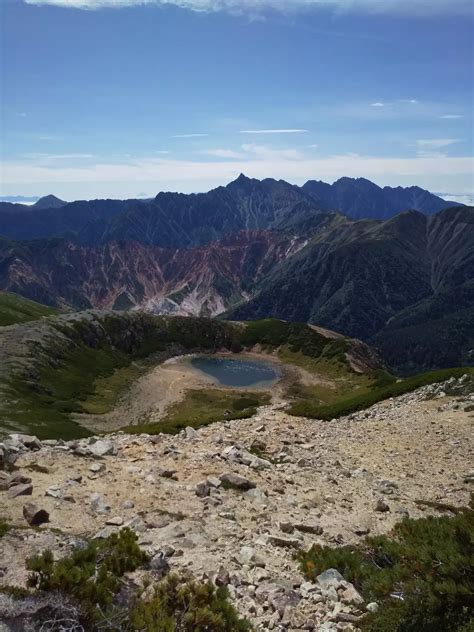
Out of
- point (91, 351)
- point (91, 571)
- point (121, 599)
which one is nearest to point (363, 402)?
point (121, 599)

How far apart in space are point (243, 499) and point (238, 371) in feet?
436

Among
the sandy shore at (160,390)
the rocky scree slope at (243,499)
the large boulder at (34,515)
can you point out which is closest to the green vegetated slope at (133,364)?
the sandy shore at (160,390)

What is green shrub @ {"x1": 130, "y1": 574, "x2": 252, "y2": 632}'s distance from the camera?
30.7 ft

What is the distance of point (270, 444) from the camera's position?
28.1 meters

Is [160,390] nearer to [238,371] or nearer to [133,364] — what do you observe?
[238,371]

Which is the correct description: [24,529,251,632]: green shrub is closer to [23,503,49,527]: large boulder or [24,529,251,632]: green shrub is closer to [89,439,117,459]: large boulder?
[23,503,49,527]: large boulder

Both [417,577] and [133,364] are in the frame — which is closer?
[417,577]

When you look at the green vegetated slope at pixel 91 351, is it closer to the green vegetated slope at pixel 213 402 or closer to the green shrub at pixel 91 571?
the green vegetated slope at pixel 213 402

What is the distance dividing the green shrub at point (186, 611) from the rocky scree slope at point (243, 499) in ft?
2.69

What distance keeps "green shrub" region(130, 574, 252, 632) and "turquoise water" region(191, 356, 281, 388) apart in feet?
393

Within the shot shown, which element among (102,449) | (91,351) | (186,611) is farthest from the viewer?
(91,351)

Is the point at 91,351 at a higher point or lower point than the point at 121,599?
lower

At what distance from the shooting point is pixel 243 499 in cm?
1798

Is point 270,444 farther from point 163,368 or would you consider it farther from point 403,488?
point 163,368
